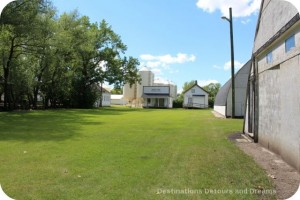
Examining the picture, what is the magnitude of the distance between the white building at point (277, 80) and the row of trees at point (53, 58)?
43.3 ft

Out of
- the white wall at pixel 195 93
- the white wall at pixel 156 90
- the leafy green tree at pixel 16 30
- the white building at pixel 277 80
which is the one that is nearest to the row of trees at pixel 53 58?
the leafy green tree at pixel 16 30

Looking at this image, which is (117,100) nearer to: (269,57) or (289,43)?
(269,57)

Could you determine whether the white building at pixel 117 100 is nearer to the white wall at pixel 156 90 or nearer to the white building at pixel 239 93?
the white wall at pixel 156 90

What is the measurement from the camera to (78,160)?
736cm

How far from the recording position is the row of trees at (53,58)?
65.8ft

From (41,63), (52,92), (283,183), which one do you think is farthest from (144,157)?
(52,92)

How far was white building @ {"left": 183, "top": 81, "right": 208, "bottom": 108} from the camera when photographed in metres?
61.9

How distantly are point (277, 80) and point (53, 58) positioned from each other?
24363mm

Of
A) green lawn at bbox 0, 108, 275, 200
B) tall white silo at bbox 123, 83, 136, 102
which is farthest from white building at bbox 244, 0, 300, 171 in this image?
tall white silo at bbox 123, 83, 136, 102

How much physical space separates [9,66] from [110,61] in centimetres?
1965

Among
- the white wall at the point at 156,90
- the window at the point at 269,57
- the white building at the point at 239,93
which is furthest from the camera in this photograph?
the white wall at the point at 156,90

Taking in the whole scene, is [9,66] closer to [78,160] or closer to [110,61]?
[110,61]

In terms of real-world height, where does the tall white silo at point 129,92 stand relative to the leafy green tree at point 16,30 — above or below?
below

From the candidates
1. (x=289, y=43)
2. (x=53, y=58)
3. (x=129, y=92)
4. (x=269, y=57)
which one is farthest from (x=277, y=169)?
(x=129, y=92)
